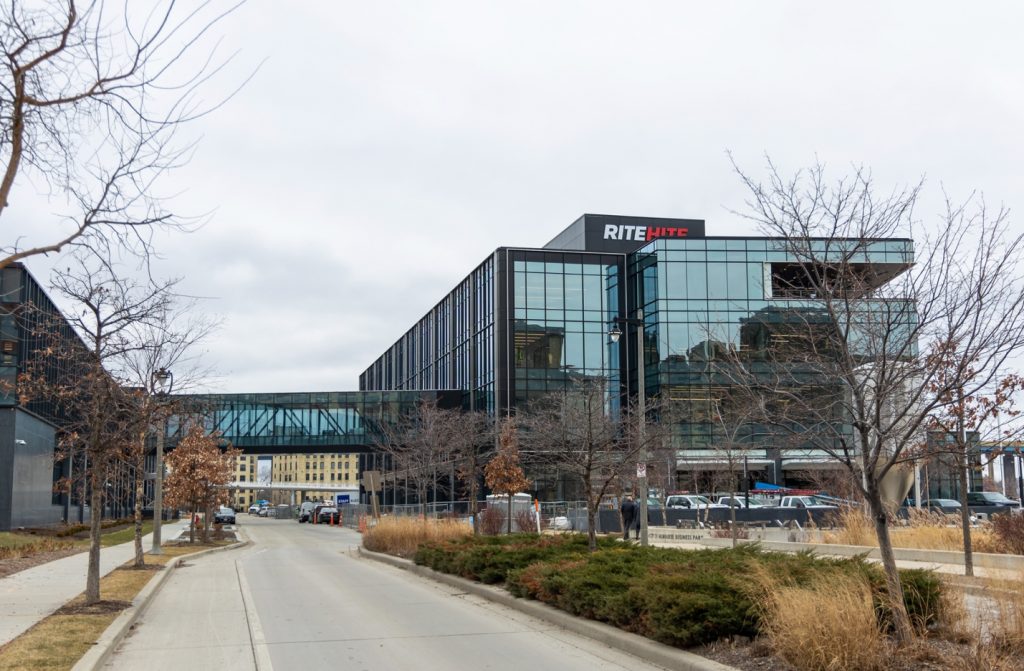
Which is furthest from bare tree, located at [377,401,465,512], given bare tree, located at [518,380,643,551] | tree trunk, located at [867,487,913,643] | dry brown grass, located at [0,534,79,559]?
tree trunk, located at [867,487,913,643]

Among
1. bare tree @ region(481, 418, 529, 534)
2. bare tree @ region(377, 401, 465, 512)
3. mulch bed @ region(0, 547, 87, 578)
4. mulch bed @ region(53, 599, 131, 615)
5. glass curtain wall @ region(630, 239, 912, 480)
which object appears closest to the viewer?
mulch bed @ region(53, 599, 131, 615)

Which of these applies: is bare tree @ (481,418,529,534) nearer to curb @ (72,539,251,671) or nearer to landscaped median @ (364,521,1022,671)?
curb @ (72,539,251,671)

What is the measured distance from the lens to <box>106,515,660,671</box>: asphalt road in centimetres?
1027

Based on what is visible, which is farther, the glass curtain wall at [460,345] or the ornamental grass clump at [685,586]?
the glass curtain wall at [460,345]

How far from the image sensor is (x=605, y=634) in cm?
Result: 1112

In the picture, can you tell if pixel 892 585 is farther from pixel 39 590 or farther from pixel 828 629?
pixel 39 590

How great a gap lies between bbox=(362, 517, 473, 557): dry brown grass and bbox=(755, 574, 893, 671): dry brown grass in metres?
17.3

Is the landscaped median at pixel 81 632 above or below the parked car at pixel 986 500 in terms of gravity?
above

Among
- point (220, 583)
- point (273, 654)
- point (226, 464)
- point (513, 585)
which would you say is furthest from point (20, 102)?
point (226, 464)

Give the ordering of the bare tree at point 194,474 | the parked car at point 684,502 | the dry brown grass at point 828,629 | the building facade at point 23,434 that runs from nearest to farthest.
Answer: the dry brown grass at point 828,629
the bare tree at point 194,474
the building facade at point 23,434
the parked car at point 684,502

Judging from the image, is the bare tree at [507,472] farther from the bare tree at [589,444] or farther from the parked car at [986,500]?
the parked car at [986,500]

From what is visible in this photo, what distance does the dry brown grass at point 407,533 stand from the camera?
1048 inches

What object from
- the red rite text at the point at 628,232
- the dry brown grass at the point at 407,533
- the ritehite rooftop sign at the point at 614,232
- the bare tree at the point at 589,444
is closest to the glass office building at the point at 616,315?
the ritehite rooftop sign at the point at 614,232

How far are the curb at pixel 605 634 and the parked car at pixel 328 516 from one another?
57791 mm
